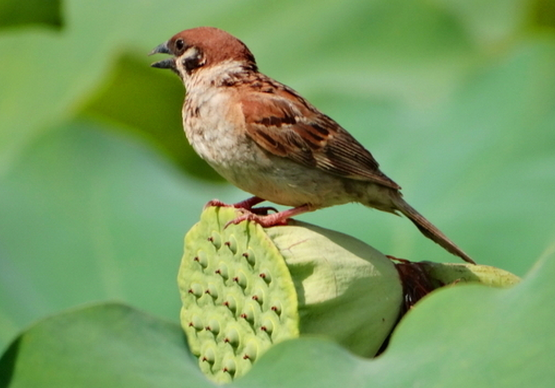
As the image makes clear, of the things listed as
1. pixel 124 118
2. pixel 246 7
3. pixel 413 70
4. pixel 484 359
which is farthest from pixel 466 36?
pixel 484 359

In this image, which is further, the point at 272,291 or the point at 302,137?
the point at 302,137

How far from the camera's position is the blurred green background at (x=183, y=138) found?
2717 mm

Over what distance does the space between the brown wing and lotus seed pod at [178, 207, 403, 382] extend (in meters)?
0.78

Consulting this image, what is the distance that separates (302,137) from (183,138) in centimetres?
83

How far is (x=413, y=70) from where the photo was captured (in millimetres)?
3697

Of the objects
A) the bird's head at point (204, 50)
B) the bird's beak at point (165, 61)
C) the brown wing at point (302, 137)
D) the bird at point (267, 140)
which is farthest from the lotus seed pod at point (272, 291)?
the bird's beak at point (165, 61)

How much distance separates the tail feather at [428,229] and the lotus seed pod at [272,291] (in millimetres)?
604

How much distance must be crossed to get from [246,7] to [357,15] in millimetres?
488

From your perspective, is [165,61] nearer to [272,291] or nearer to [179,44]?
[179,44]

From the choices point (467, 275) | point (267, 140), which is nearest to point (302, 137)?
point (267, 140)

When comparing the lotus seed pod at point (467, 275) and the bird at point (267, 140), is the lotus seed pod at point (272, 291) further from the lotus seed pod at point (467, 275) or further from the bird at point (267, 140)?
the bird at point (267, 140)

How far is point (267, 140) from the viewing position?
2834 mm

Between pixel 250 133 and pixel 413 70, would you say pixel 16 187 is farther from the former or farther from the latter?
pixel 413 70

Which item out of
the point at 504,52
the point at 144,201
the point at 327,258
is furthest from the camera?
the point at 504,52
